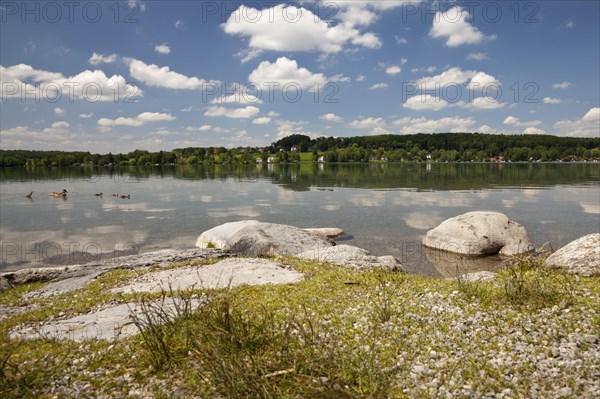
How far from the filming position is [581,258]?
15758mm

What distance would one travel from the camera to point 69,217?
40281 millimetres

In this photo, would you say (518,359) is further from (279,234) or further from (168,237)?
(168,237)

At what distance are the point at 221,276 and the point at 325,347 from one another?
911 centimetres

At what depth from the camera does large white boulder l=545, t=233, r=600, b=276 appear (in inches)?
600

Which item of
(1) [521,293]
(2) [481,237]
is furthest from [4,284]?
(2) [481,237]

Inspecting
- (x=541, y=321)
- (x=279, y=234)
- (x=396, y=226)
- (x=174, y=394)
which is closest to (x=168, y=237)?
(x=279, y=234)

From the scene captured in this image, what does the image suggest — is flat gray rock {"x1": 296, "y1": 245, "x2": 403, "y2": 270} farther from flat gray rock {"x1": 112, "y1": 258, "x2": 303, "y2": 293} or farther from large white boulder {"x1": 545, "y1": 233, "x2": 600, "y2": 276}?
large white boulder {"x1": 545, "y1": 233, "x2": 600, "y2": 276}

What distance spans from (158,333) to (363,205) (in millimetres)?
38708

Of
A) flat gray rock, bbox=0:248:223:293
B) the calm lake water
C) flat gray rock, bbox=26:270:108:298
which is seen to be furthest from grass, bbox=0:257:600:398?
the calm lake water

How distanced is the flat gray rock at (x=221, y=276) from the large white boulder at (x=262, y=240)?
405 cm

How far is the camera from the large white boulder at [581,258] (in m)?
15.2

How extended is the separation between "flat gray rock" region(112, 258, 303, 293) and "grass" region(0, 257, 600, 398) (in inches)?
107

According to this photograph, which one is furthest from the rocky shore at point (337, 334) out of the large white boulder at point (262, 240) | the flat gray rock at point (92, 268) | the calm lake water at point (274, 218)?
the calm lake water at point (274, 218)

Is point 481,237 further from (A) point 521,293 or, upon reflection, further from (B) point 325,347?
(B) point 325,347
